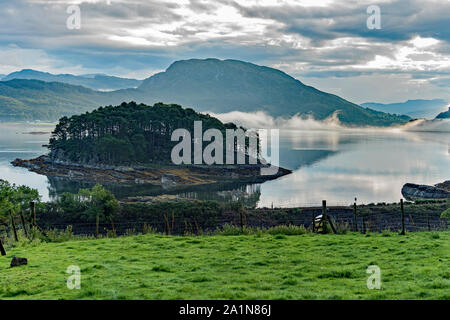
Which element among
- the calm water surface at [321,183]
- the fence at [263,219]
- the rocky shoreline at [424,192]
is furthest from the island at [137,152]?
the fence at [263,219]

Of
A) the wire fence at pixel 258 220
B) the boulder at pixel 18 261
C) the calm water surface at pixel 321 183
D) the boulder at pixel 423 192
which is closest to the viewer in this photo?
the boulder at pixel 18 261

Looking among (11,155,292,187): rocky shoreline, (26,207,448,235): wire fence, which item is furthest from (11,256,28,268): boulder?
(11,155,292,187): rocky shoreline

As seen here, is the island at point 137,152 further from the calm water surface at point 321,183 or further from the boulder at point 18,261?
the boulder at point 18,261

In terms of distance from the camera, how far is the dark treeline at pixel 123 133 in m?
88.7

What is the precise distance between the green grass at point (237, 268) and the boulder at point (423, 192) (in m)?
43.6

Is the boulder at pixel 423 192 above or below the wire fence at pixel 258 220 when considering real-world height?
below

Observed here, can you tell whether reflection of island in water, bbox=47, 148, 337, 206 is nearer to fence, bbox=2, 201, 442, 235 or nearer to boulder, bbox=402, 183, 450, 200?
fence, bbox=2, 201, 442, 235

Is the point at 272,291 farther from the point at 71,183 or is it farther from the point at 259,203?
the point at 71,183

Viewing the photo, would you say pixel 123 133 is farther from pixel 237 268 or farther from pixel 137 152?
pixel 237 268

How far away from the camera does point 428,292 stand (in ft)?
27.3

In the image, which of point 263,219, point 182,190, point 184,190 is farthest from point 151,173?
point 263,219

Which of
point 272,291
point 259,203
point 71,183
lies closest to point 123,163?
point 71,183

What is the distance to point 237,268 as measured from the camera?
37.7ft

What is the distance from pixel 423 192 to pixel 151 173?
47.0 metres
